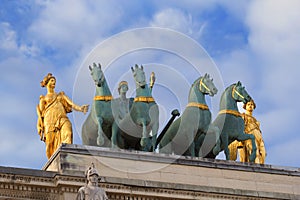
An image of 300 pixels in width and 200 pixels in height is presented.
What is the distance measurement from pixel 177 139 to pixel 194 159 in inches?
60.9

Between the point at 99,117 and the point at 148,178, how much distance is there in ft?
9.19

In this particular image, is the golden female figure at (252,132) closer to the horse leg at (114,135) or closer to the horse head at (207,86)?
the horse head at (207,86)

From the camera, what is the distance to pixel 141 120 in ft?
112

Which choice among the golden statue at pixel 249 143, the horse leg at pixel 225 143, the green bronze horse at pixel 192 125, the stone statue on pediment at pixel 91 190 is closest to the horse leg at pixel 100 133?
the green bronze horse at pixel 192 125

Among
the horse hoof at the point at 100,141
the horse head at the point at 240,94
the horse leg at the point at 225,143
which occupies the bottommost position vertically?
the horse hoof at the point at 100,141

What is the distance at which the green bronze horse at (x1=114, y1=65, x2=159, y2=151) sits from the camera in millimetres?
34062

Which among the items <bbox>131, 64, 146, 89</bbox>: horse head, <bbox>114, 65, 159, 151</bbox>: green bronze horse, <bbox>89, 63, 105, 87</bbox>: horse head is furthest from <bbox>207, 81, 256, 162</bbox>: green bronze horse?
<bbox>89, 63, 105, 87</bbox>: horse head

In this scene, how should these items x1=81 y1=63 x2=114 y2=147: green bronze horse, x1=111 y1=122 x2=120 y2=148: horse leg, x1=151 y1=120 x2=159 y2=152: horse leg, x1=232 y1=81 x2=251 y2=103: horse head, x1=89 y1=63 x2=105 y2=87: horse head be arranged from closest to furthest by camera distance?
1. x1=111 y1=122 x2=120 y2=148: horse leg
2. x1=81 y1=63 x2=114 y2=147: green bronze horse
3. x1=151 y1=120 x2=159 y2=152: horse leg
4. x1=89 y1=63 x2=105 y2=87: horse head
5. x1=232 y1=81 x2=251 y2=103: horse head

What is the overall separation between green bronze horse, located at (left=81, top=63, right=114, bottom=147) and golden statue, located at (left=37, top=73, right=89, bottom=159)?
1.70ft

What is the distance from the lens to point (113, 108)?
34188 millimetres

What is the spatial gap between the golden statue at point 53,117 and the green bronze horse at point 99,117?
20.4 inches

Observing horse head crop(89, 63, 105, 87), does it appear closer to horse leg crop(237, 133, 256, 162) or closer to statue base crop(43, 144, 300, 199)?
statue base crop(43, 144, 300, 199)

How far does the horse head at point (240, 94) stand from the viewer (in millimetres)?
36000

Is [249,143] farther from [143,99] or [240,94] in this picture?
[143,99]
